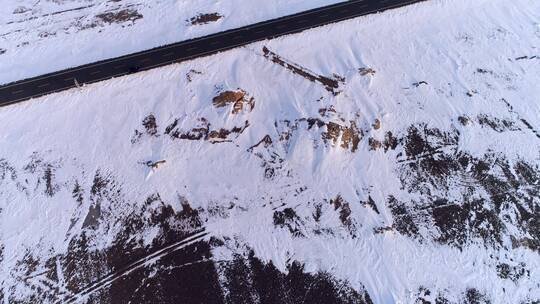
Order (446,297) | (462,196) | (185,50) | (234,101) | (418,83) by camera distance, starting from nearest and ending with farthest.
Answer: (446,297)
(462,196)
(234,101)
(418,83)
(185,50)

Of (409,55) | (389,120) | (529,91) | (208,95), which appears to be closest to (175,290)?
(208,95)

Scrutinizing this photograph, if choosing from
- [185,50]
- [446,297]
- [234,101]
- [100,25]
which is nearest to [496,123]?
[446,297]

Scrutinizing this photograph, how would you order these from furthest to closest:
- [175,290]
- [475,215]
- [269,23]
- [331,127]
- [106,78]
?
[269,23] → [106,78] → [331,127] → [475,215] → [175,290]

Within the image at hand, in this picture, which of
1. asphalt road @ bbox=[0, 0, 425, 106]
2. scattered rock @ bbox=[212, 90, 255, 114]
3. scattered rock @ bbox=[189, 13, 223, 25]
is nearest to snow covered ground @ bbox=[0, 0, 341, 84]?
scattered rock @ bbox=[189, 13, 223, 25]

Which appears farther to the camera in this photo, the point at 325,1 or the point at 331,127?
the point at 325,1

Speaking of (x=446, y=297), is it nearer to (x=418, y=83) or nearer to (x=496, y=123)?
(x=496, y=123)

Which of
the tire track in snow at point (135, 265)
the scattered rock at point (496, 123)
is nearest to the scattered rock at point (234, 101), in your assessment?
the tire track in snow at point (135, 265)

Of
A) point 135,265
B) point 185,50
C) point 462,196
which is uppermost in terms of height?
point 185,50

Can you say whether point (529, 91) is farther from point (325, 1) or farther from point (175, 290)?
point (175, 290)
